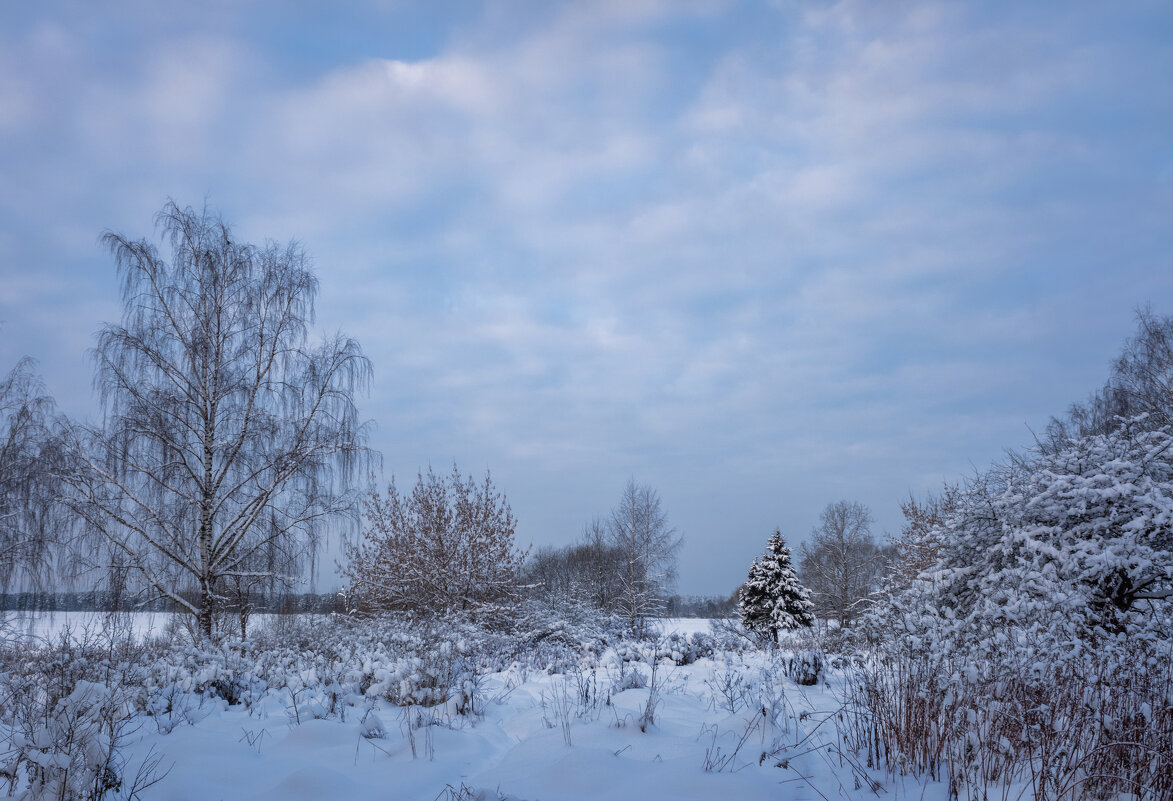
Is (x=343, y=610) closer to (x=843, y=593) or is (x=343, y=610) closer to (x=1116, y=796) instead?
(x=1116, y=796)

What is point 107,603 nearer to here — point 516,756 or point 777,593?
point 516,756

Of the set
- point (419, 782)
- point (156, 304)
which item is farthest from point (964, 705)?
point (156, 304)

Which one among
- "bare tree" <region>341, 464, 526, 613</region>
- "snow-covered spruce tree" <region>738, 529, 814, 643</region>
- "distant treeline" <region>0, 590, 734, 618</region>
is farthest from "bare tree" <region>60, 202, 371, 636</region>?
"snow-covered spruce tree" <region>738, 529, 814, 643</region>

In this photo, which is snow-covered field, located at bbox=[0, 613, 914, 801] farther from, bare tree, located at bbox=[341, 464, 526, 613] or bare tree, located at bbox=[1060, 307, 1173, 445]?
bare tree, located at bbox=[1060, 307, 1173, 445]

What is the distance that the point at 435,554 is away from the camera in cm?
1748

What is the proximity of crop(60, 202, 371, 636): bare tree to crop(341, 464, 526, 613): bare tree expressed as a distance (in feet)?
16.1

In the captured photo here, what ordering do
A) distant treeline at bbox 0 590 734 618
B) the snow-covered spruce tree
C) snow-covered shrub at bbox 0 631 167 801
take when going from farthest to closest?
the snow-covered spruce tree → distant treeline at bbox 0 590 734 618 → snow-covered shrub at bbox 0 631 167 801

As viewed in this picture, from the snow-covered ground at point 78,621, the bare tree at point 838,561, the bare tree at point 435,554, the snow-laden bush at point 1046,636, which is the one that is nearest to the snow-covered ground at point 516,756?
the snow-laden bush at point 1046,636

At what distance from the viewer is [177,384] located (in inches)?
466

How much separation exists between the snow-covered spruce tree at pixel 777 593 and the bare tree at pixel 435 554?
11921mm

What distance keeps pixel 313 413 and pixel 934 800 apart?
1227 cm

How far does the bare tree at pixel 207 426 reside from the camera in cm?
1112

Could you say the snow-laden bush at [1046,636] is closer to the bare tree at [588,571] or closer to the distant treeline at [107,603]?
the distant treeline at [107,603]

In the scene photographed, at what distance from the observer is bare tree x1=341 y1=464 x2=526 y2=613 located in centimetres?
1727
